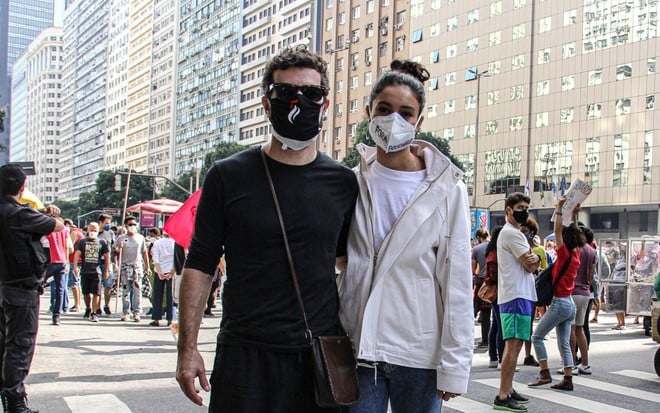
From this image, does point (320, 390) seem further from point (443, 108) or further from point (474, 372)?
point (443, 108)

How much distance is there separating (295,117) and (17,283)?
3952 mm

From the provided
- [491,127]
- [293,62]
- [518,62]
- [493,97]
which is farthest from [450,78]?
[293,62]

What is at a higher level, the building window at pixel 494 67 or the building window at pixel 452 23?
the building window at pixel 452 23

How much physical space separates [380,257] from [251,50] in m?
107

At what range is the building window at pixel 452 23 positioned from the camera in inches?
2837

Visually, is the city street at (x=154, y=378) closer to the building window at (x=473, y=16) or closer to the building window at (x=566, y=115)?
the building window at (x=566, y=115)

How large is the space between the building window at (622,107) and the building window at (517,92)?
10.0 metres

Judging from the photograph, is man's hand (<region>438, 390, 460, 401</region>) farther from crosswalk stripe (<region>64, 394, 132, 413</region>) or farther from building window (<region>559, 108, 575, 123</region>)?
building window (<region>559, 108, 575, 123</region>)

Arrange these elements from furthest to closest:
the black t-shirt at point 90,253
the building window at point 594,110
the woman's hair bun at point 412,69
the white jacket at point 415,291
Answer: the building window at point 594,110
the black t-shirt at point 90,253
the woman's hair bun at point 412,69
the white jacket at point 415,291

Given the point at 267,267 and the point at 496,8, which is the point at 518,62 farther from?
the point at 267,267

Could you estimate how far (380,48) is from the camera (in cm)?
8031

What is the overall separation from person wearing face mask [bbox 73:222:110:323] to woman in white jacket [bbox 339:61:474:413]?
41.6 feet

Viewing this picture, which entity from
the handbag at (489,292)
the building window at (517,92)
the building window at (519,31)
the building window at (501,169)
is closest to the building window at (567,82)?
the building window at (517,92)

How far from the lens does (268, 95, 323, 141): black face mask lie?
313 cm
